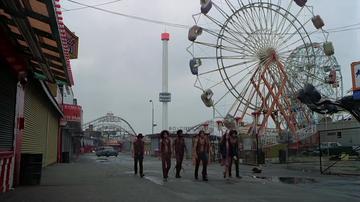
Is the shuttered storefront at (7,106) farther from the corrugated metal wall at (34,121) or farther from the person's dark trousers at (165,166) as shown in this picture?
the person's dark trousers at (165,166)

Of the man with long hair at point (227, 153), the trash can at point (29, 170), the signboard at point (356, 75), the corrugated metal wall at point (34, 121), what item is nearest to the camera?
the trash can at point (29, 170)

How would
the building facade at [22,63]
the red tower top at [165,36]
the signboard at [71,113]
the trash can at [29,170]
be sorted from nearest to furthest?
the building facade at [22,63] < the trash can at [29,170] < the signboard at [71,113] < the red tower top at [165,36]

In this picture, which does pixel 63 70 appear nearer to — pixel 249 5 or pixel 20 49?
pixel 20 49

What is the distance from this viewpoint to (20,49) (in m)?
11.4

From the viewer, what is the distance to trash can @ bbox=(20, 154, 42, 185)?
44.9ft

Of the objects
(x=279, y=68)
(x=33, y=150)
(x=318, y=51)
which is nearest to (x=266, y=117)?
(x=279, y=68)

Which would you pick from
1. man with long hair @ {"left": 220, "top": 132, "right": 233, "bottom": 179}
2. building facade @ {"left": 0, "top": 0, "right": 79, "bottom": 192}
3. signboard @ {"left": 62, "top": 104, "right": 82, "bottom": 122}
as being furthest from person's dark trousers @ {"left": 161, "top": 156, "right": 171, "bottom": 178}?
signboard @ {"left": 62, "top": 104, "right": 82, "bottom": 122}

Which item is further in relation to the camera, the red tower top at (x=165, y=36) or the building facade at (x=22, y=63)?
the red tower top at (x=165, y=36)

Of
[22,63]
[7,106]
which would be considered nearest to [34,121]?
[7,106]

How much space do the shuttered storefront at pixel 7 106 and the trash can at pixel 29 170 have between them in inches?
29.8

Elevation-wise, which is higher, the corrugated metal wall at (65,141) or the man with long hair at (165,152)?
the corrugated metal wall at (65,141)

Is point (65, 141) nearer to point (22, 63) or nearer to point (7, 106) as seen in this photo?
point (7, 106)

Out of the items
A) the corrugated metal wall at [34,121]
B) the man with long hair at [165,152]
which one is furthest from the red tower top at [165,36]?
the man with long hair at [165,152]

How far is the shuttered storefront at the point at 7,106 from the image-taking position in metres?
12.0
